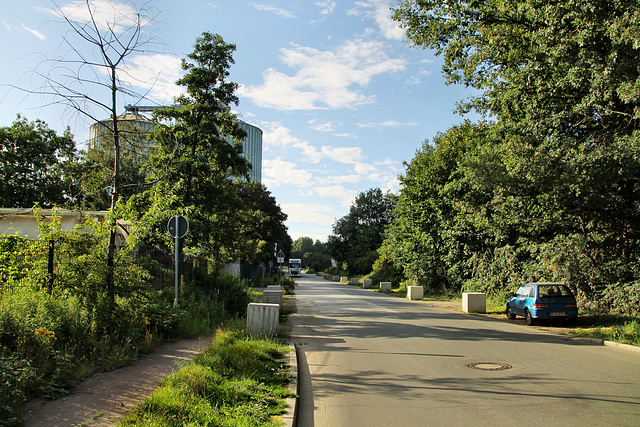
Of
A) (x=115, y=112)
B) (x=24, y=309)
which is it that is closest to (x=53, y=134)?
(x=115, y=112)

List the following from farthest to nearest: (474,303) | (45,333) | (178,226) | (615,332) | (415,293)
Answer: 1. (415,293)
2. (474,303)
3. (615,332)
4. (178,226)
5. (45,333)

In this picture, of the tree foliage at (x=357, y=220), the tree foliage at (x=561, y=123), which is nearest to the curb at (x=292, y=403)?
the tree foliage at (x=561, y=123)

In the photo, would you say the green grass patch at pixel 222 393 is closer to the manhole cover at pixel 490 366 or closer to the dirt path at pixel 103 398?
the dirt path at pixel 103 398

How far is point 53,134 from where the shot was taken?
38438mm

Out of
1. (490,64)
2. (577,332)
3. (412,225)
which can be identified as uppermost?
(490,64)

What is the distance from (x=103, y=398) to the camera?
560 cm

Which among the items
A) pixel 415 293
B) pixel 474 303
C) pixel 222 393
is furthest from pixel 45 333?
pixel 415 293

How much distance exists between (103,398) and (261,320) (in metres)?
6.17

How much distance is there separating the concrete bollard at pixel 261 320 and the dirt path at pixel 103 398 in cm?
370

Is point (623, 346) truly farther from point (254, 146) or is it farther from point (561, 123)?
point (254, 146)

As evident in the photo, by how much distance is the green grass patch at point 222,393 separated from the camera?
4.83 meters

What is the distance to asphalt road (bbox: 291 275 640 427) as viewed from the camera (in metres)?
5.67

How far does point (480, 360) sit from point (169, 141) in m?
14.1

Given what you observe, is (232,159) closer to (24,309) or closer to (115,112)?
(115,112)
